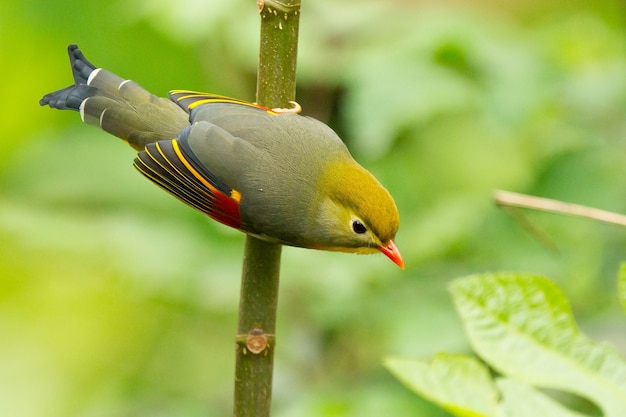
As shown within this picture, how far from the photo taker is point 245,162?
2.55m

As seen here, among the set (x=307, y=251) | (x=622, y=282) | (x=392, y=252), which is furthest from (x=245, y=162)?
(x=622, y=282)

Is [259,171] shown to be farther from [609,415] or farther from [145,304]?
[145,304]

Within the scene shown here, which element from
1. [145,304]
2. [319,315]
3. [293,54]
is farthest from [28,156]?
[293,54]

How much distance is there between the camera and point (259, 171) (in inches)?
101

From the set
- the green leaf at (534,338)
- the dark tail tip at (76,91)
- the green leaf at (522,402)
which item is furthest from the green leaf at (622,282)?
the dark tail tip at (76,91)

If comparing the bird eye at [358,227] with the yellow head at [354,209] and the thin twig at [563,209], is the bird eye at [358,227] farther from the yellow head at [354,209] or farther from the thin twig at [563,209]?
the thin twig at [563,209]

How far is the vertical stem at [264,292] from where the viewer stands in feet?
6.43

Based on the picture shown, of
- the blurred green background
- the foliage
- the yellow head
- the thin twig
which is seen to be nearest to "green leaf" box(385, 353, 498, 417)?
the foliage

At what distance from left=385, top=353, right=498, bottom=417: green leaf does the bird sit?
3.23ft

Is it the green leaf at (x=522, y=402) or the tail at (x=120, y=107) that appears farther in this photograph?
the tail at (x=120, y=107)

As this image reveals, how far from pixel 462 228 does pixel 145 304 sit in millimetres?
1632

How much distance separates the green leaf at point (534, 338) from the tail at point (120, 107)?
1.38 meters

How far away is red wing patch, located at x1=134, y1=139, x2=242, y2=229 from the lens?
99.7 inches

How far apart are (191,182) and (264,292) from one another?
62cm
